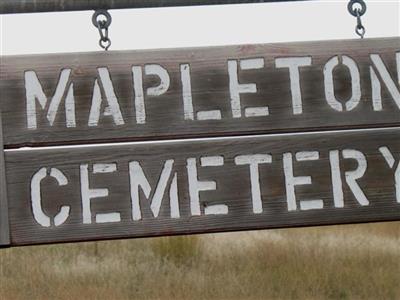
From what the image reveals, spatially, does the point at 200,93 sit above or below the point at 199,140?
above

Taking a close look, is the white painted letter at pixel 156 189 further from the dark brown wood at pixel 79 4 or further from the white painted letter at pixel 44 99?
the dark brown wood at pixel 79 4

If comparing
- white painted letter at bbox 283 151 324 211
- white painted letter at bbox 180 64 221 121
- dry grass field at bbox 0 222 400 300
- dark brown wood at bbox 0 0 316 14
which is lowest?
dry grass field at bbox 0 222 400 300

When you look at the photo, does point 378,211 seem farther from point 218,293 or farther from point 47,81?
point 218,293

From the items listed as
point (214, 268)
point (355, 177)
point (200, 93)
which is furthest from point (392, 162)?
point (214, 268)

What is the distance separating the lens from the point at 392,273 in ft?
22.9

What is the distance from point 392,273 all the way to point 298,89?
3729 millimetres

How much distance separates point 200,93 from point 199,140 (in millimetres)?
156

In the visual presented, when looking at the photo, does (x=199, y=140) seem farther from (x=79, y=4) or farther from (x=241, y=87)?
(x=79, y=4)

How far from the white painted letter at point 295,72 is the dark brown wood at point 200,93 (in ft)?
0.05

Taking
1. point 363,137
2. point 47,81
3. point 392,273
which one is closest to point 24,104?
point 47,81

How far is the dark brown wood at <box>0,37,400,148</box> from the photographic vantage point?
340 cm

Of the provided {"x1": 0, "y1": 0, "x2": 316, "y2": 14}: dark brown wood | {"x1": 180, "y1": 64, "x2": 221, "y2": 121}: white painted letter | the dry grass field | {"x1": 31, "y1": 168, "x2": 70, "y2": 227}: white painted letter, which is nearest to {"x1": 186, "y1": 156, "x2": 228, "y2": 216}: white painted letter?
{"x1": 180, "y1": 64, "x2": 221, "y2": 121}: white painted letter

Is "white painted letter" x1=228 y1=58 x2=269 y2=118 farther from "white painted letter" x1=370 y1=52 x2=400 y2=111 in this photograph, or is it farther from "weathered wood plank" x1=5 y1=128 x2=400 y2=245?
"white painted letter" x1=370 y1=52 x2=400 y2=111

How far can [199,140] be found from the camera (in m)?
3.45
